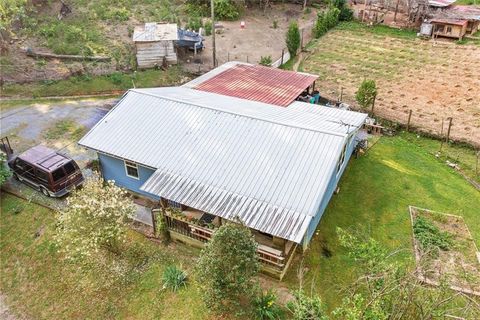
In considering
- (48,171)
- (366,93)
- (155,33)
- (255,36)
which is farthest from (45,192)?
(255,36)

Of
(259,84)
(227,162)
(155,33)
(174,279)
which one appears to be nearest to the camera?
(174,279)

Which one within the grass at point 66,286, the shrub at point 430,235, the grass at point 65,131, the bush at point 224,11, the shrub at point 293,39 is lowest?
the grass at point 66,286

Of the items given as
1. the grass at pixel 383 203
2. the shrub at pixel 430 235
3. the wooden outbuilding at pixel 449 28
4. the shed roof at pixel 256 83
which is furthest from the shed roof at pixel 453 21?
the shrub at pixel 430 235

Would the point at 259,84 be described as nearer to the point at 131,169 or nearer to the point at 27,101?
the point at 131,169

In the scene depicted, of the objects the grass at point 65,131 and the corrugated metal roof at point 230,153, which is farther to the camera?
the grass at point 65,131

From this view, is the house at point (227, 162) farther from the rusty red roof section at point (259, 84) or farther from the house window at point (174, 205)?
the rusty red roof section at point (259, 84)

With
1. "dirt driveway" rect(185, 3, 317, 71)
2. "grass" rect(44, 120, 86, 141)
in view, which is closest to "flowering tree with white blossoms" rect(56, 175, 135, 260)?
"grass" rect(44, 120, 86, 141)
